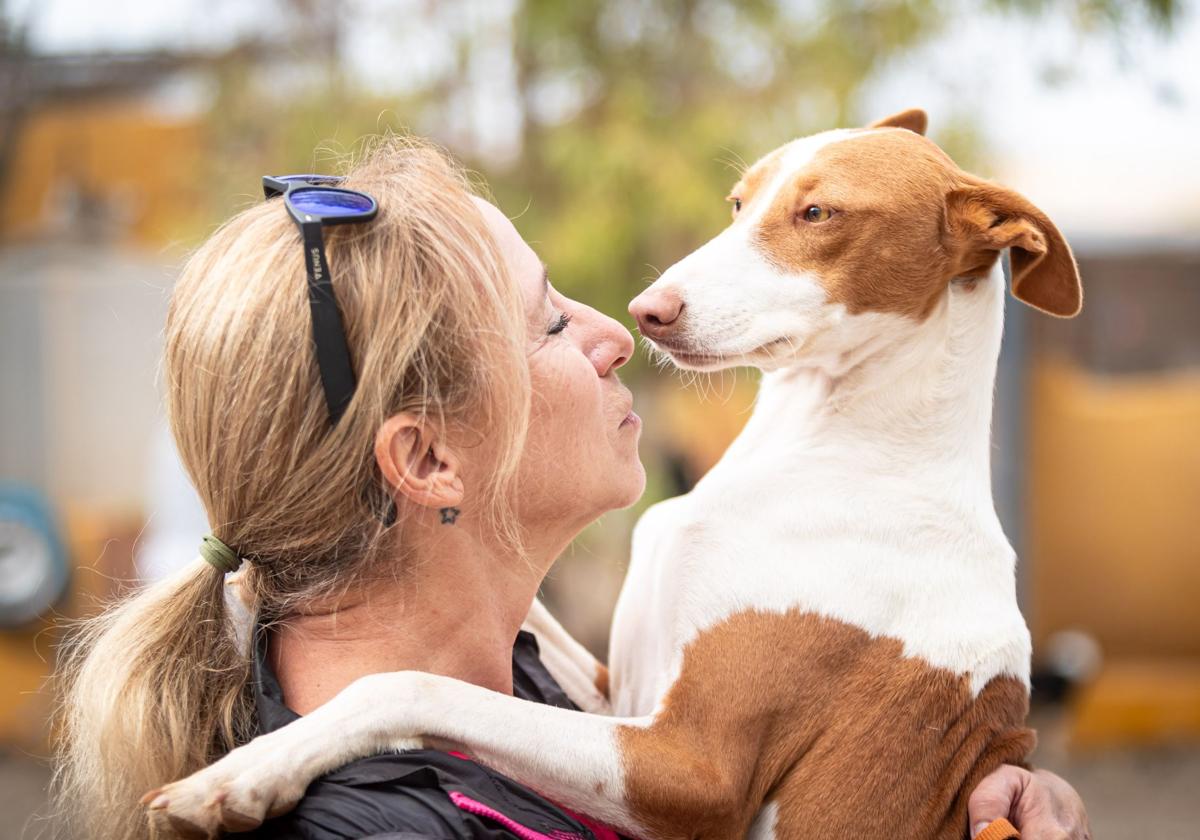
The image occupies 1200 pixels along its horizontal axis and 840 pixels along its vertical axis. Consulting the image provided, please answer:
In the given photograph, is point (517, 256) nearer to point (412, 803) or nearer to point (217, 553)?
point (217, 553)

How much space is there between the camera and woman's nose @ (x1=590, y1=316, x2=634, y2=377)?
5.76 ft

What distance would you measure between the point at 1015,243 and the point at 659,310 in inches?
22.2

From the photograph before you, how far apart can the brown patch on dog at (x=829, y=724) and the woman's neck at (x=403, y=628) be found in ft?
0.96

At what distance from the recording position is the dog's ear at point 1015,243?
1.91 m

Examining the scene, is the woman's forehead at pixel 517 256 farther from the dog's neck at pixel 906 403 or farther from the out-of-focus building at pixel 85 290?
the out-of-focus building at pixel 85 290

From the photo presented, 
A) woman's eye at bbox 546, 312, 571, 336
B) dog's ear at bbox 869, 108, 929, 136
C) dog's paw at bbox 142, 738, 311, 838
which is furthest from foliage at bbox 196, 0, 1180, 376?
dog's paw at bbox 142, 738, 311, 838

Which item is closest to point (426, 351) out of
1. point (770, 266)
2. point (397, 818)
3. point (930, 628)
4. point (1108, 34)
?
point (397, 818)

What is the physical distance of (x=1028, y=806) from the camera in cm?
171

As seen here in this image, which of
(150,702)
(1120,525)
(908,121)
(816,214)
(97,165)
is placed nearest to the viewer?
(150,702)

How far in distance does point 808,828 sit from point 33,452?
6979 mm

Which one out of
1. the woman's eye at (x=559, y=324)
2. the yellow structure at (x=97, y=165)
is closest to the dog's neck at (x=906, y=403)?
the woman's eye at (x=559, y=324)

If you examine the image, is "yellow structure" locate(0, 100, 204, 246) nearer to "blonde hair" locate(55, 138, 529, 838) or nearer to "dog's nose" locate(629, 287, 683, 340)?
"dog's nose" locate(629, 287, 683, 340)

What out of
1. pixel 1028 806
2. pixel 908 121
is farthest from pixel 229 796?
pixel 908 121

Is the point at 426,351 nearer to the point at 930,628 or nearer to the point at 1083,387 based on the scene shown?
the point at 930,628
